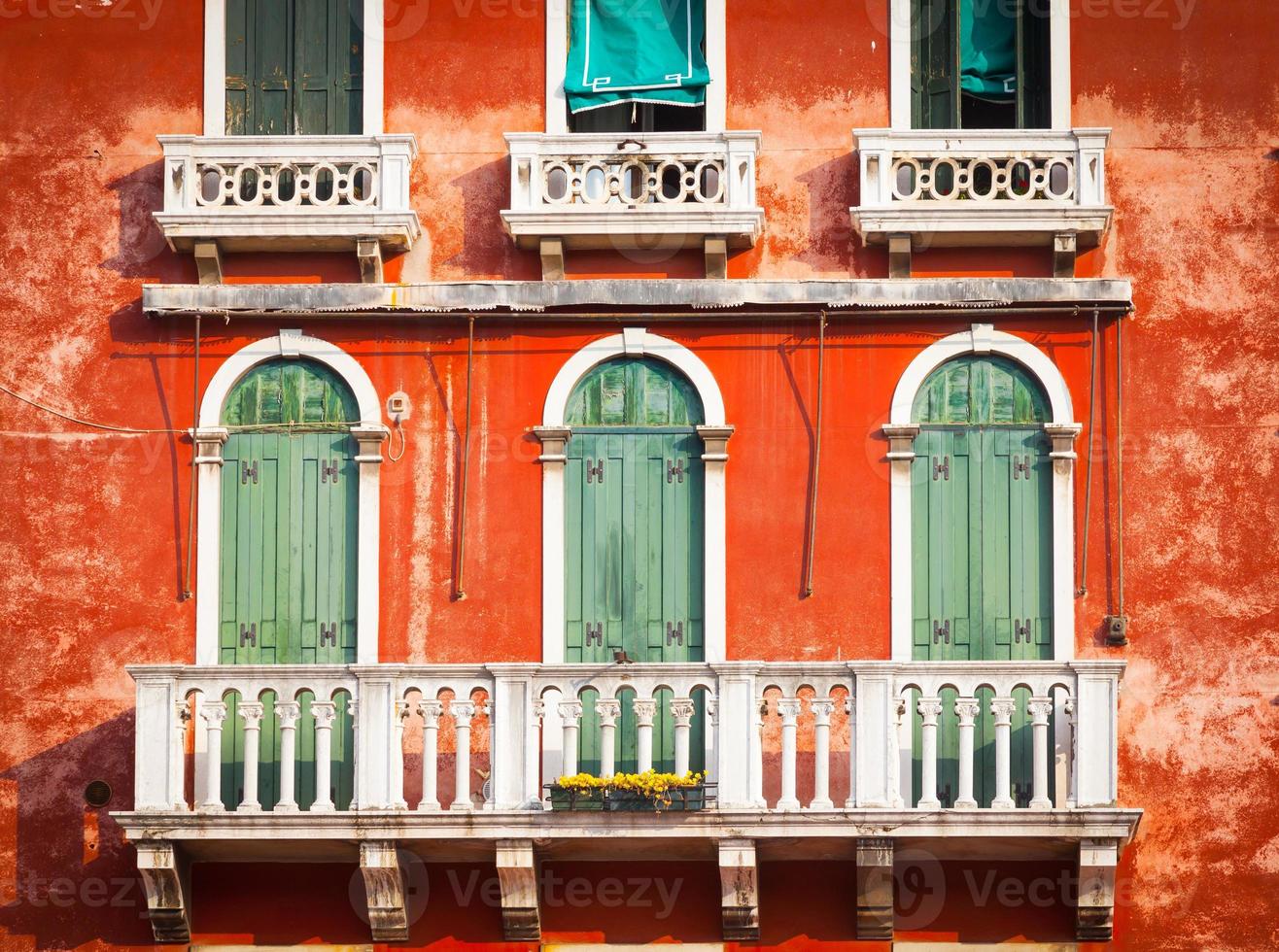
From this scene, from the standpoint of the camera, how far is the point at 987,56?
953 inches

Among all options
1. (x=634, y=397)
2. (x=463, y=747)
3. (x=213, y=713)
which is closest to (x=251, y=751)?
(x=213, y=713)

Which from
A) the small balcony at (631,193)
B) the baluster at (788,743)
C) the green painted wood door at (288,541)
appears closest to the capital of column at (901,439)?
the small balcony at (631,193)

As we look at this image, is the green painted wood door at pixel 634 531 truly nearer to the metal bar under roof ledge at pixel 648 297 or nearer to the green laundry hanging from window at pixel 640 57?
the metal bar under roof ledge at pixel 648 297

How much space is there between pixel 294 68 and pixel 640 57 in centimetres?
302

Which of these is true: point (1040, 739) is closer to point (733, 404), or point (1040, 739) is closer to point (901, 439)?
point (901, 439)

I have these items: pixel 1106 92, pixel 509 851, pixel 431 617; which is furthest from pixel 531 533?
pixel 1106 92

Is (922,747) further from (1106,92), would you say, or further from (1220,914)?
(1106,92)

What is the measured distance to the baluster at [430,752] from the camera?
22.0 metres

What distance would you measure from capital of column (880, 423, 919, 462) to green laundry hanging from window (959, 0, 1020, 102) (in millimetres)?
3095

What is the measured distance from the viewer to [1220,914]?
2273cm

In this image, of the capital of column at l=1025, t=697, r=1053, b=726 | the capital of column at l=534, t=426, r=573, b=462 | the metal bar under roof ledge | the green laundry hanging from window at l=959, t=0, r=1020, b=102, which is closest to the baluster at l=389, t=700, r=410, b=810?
the capital of column at l=534, t=426, r=573, b=462

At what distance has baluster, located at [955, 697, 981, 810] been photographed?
2194 cm

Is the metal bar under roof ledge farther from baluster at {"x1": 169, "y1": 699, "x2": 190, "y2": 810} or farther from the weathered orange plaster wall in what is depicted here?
baluster at {"x1": 169, "y1": 699, "x2": 190, "y2": 810}

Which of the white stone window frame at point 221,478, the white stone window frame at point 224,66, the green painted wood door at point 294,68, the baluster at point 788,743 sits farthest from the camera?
the green painted wood door at point 294,68
